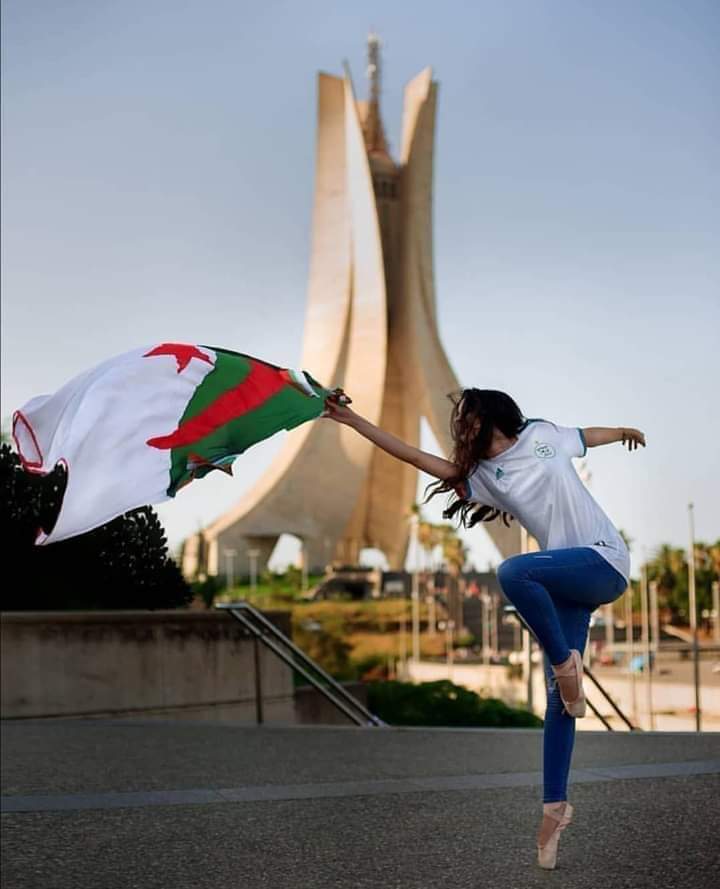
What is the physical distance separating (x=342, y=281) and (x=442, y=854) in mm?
70407

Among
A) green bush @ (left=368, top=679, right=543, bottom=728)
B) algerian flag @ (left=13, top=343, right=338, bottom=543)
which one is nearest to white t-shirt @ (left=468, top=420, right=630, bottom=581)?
algerian flag @ (left=13, top=343, right=338, bottom=543)

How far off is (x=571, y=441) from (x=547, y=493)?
17 cm

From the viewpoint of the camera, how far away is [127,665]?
953 cm

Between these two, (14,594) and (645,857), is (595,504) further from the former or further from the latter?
(14,594)

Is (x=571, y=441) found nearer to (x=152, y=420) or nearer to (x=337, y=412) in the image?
(x=337, y=412)

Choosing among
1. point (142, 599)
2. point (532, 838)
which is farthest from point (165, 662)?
point (532, 838)

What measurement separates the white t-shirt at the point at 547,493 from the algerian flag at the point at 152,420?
527 mm

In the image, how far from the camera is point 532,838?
4203 mm

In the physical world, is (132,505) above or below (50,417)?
below

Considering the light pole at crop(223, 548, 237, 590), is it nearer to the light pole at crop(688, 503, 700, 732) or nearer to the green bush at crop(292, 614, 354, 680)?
the green bush at crop(292, 614, 354, 680)

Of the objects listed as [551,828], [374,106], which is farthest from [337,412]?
[374,106]

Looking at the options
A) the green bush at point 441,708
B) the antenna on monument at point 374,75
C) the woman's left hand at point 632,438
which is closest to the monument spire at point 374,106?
the antenna on monument at point 374,75

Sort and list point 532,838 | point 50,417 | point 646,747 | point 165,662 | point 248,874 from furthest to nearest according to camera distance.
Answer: point 165,662
point 646,747
point 532,838
point 248,874
point 50,417

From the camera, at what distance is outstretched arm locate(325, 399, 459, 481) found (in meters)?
3.58
